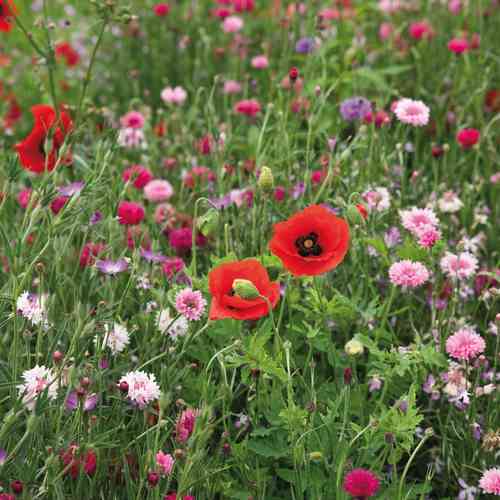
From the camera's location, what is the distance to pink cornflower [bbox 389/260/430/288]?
5.88 ft

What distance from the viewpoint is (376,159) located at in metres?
2.37

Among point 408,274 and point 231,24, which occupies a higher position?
point 408,274

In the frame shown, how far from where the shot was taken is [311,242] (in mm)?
1616

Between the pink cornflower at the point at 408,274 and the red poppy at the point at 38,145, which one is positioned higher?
the red poppy at the point at 38,145

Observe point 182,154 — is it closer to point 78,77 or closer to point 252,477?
point 78,77

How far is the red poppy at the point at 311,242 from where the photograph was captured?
5.01ft

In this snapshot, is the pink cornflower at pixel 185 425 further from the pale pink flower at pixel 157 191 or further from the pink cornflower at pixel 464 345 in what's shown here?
the pale pink flower at pixel 157 191

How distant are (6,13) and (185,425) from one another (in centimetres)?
128

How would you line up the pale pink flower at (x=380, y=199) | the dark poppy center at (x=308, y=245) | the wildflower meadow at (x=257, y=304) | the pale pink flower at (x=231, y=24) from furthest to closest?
the pale pink flower at (x=231, y=24)
the pale pink flower at (x=380, y=199)
the dark poppy center at (x=308, y=245)
the wildflower meadow at (x=257, y=304)

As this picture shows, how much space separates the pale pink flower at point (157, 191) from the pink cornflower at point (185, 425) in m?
0.91

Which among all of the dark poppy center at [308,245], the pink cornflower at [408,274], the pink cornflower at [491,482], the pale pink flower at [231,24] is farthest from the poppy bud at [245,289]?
the pale pink flower at [231,24]

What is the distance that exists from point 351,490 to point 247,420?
0.43 m

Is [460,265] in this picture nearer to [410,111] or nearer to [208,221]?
[410,111]

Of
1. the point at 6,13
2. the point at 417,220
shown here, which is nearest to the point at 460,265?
the point at 417,220
